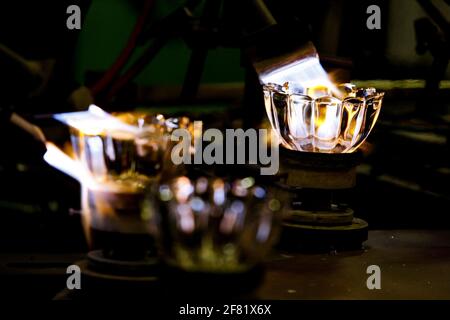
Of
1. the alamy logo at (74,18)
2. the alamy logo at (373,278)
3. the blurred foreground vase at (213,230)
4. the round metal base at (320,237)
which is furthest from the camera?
the alamy logo at (74,18)

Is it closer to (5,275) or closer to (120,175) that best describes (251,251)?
(120,175)

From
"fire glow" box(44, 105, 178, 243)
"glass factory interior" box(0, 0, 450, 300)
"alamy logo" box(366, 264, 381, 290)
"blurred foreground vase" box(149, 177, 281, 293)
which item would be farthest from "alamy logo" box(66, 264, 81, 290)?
"alamy logo" box(366, 264, 381, 290)

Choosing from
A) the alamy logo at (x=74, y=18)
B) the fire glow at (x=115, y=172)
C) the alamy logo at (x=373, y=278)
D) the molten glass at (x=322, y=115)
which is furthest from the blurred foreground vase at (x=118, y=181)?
the alamy logo at (x=74, y=18)

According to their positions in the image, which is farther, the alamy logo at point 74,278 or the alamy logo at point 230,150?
the alamy logo at point 230,150

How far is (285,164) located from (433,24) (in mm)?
1852

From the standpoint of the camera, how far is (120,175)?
2.71 metres

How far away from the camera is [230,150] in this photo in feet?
11.5

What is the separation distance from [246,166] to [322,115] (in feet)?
1.19

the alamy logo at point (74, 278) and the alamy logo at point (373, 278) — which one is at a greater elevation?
the alamy logo at point (74, 278)

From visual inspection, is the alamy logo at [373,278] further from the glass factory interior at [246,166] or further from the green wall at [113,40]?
the green wall at [113,40]

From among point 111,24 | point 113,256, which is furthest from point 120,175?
point 111,24

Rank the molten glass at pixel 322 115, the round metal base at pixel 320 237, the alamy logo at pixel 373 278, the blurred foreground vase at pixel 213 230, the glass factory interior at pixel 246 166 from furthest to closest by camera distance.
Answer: the round metal base at pixel 320 237, the molten glass at pixel 322 115, the alamy logo at pixel 373 278, the glass factory interior at pixel 246 166, the blurred foreground vase at pixel 213 230

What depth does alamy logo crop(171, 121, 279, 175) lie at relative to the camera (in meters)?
3.34

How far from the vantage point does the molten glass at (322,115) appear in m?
3.17
